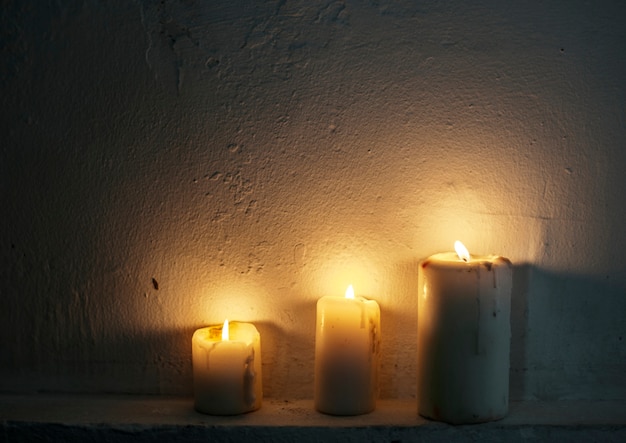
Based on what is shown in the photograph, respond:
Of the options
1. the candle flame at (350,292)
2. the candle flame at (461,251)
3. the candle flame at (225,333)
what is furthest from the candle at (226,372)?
the candle flame at (461,251)

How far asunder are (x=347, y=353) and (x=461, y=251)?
0.19m

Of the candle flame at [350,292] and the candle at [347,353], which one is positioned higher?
the candle flame at [350,292]

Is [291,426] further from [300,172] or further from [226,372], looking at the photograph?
[300,172]

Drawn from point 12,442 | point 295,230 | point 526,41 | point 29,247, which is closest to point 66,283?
point 29,247

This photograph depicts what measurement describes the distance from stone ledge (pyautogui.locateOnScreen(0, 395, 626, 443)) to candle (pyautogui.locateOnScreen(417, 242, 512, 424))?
0.09 feet

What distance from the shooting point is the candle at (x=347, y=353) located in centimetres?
82

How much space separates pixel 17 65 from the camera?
2.90 ft

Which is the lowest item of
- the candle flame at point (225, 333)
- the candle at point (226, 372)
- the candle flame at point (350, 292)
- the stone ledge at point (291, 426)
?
the stone ledge at point (291, 426)

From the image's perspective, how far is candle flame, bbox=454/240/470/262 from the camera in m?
0.81

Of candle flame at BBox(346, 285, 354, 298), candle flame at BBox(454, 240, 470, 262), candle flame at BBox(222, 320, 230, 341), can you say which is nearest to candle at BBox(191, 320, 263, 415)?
candle flame at BBox(222, 320, 230, 341)

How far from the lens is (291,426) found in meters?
0.82

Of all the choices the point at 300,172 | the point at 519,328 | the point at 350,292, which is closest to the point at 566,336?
the point at 519,328

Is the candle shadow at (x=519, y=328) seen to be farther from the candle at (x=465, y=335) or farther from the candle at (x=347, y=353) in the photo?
the candle at (x=347, y=353)

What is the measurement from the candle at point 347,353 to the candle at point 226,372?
83mm
